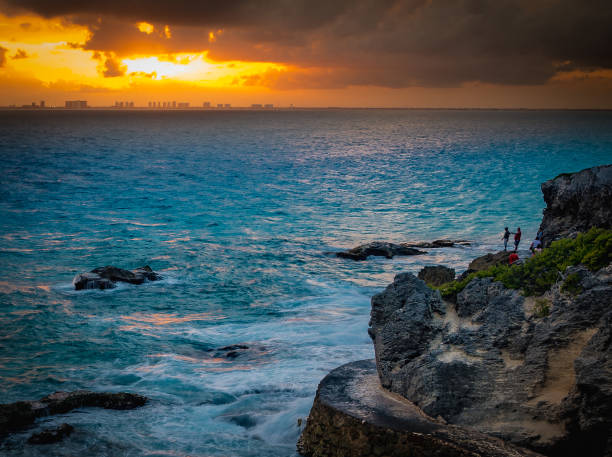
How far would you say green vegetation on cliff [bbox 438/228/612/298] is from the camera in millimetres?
9695

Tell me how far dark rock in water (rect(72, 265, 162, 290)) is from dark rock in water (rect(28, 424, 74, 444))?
13794 millimetres

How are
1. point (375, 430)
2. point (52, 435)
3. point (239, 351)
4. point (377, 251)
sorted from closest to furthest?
1. point (375, 430)
2. point (52, 435)
3. point (239, 351)
4. point (377, 251)

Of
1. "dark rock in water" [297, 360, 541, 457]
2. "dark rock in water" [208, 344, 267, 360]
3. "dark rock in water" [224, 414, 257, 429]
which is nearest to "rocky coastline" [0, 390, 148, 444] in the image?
"dark rock in water" [224, 414, 257, 429]

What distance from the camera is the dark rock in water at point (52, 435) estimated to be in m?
11.1

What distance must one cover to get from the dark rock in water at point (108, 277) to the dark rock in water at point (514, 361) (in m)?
17.5

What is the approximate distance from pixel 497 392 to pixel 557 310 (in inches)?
73.9

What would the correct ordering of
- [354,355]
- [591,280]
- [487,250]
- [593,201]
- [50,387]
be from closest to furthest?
[591,280] < [50,387] < [354,355] < [593,201] < [487,250]

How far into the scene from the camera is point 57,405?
12711mm

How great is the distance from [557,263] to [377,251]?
20.9 metres

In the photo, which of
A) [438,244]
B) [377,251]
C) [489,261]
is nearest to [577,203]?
[489,261]

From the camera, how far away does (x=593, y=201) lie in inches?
769

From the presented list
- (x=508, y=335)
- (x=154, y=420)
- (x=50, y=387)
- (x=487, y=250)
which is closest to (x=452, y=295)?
(x=508, y=335)

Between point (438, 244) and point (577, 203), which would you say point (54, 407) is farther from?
point (438, 244)

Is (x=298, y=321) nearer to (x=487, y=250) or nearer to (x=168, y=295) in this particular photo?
(x=168, y=295)
